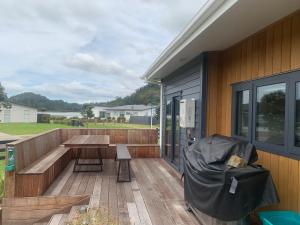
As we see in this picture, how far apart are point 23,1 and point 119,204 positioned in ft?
22.6

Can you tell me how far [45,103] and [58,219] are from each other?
59.0 metres

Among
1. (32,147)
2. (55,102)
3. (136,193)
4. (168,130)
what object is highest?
(55,102)

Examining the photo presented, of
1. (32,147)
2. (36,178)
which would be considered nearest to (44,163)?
(32,147)

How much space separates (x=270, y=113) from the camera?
311cm

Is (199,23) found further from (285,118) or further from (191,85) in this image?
(191,85)

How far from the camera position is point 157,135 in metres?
8.38

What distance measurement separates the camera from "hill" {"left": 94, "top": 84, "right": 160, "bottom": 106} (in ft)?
141

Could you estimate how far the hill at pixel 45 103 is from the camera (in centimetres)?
5681

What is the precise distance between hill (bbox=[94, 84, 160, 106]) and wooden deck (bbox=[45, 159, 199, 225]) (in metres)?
35.0

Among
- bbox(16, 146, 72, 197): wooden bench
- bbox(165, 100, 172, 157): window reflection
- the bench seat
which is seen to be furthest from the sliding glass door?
bbox(16, 146, 72, 197): wooden bench

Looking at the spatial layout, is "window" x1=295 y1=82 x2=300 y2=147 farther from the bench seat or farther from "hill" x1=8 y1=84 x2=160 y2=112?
"hill" x1=8 y1=84 x2=160 y2=112

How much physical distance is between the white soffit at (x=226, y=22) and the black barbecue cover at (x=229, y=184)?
4.15ft

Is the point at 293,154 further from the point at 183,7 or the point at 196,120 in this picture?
the point at 183,7

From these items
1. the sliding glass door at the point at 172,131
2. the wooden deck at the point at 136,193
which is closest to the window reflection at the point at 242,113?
the wooden deck at the point at 136,193
